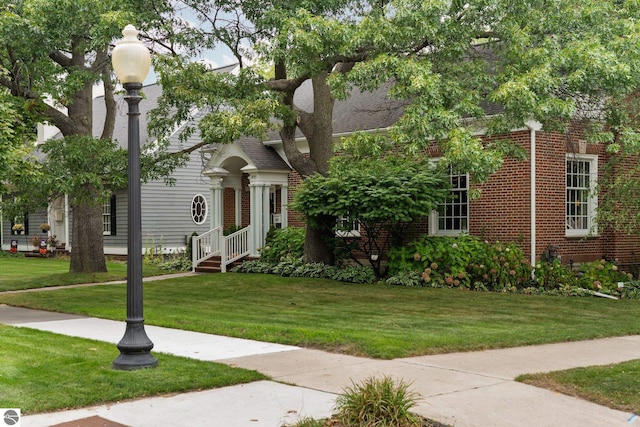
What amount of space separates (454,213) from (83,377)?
13.5 m

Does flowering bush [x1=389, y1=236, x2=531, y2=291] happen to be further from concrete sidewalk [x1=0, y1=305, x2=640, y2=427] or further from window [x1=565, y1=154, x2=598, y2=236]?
concrete sidewalk [x1=0, y1=305, x2=640, y2=427]

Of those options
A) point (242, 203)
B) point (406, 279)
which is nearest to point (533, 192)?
point (406, 279)

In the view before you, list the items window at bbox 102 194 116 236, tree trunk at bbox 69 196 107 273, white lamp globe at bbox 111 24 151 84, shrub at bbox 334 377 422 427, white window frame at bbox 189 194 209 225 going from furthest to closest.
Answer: white window frame at bbox 189 194 209 225 → window at bbox 102 194 116 236 → tree trunk at bbox 69 196 107 273 → white lamp globe at bbox 111 24 151 84 → shrub at bbox 334 377 422 427

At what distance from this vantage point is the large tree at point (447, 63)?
43.3 ft

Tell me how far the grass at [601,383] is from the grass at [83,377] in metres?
2.96

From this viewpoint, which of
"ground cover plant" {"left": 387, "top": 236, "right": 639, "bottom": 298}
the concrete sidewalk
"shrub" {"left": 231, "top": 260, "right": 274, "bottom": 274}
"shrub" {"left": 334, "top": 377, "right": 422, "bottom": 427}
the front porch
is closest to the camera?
"shrub" {"left": 334, "top": 377, "right": 422, "bottom": 427}

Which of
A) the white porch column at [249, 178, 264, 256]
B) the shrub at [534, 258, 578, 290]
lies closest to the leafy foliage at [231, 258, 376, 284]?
the white porch column at [249, 178, 264, 256]

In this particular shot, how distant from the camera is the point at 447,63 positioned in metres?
14.8

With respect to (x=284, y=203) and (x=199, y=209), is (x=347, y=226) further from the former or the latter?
(x=199, y=209)

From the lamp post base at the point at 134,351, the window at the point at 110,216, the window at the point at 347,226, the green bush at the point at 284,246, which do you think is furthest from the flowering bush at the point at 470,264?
the window at the point at 110,216

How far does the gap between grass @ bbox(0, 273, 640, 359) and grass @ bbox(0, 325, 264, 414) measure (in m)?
2.15

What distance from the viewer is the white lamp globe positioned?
8.38 metres

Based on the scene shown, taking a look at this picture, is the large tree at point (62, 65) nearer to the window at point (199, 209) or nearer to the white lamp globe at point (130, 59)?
the white lamp globe at point (130, 59)

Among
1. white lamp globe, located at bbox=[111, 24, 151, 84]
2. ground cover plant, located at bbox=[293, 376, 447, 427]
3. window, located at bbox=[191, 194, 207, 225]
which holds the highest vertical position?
white lamp globe, located at bbox=[111, 24, 151, 84]
